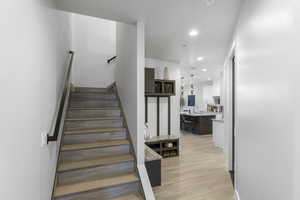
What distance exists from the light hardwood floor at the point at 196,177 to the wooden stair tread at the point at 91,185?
2.04 feet

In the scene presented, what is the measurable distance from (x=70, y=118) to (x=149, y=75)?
2.09 meters

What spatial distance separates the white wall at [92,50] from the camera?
4715mm

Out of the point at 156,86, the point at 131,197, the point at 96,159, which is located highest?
the point at 156,86

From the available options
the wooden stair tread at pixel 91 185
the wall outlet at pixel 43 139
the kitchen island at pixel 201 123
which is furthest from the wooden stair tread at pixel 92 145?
the kitchen island at pixel 201 123

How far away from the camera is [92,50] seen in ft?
16.1

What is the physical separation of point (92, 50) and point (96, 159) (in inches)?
142

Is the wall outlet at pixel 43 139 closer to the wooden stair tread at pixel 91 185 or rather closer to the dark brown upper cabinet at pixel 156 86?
the wooden stair tread at pixel 91 185

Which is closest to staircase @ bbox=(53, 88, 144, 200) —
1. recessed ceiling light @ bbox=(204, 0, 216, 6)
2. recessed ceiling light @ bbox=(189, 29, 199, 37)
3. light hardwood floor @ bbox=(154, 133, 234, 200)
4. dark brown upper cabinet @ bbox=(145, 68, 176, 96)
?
light hardwood floor @ bbox=(154, 133, 234, 200)

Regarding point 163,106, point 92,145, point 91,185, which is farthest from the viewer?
point 163,106

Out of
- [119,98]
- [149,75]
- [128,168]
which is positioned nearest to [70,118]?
[119,98]

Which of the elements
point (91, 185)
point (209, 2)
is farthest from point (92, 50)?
point (91, 185)

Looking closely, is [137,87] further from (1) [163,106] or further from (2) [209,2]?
(1) [163,106]

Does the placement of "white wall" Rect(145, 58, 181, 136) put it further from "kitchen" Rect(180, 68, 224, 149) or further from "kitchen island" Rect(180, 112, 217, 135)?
"kitchen island" Rect(180, 112, 217, 135)

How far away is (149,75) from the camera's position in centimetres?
407
